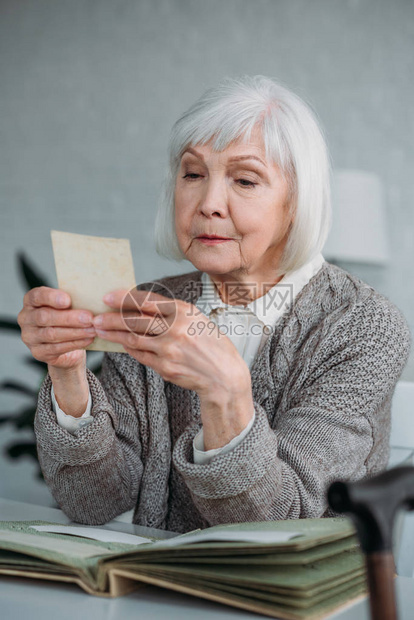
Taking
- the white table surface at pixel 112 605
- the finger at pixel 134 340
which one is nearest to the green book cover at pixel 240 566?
the white table surface at pixel 112 605

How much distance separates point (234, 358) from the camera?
36.2 inches

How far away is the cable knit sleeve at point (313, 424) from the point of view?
3.04 feet

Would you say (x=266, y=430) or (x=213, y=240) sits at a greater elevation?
(x=213, y=240)

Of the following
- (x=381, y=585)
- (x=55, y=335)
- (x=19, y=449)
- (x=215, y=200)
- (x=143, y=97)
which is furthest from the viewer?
(x=143, y=97)

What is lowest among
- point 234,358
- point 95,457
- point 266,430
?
point 95,457

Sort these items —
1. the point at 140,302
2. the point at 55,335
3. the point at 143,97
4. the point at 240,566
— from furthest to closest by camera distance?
the point at 143,97
the point at 55,335
the point at 140,302
the point at 240,566

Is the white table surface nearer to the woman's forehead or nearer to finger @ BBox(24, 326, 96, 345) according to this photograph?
finger @ BBox(24, 326, 96, 345)

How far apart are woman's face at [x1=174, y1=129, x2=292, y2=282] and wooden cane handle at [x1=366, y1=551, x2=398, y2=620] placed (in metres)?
0.88

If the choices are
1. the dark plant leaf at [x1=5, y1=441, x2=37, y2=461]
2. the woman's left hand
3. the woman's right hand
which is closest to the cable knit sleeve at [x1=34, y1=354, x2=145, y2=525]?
the woman's right hand

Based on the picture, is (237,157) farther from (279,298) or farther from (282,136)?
(279,298)

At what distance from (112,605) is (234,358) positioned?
0.37 metres

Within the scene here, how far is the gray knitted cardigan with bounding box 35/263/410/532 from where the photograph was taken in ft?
3.13

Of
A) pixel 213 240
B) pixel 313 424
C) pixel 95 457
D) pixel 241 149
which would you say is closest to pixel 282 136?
pixel 241 149

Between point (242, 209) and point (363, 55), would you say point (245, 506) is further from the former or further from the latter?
point (363, 55)
